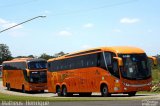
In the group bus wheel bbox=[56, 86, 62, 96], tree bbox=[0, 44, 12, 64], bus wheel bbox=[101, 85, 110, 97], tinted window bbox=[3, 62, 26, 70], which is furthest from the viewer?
tree bbox=[0, 44, 12, 64]

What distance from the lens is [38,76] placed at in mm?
45875

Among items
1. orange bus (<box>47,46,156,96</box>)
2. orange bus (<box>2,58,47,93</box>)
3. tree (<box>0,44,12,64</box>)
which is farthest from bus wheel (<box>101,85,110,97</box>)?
tree (<box>0,44,12,64</box>)

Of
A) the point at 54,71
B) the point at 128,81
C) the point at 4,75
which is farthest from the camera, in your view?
the point at 4,75

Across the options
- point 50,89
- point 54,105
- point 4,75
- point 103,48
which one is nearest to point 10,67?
point 4,75

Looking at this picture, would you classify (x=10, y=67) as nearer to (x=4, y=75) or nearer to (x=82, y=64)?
(x=4, y=75)

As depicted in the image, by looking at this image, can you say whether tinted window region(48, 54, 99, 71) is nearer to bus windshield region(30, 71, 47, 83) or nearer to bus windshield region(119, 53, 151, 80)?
bus windshield region(119, 53, 151, 80)

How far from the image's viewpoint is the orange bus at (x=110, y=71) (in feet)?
93.3

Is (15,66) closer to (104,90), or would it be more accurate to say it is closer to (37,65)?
(37,65)

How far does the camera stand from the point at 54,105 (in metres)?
20.6

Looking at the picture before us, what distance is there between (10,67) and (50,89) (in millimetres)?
13364

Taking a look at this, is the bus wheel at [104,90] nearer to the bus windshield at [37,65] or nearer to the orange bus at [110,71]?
the orange bus at [110,71]

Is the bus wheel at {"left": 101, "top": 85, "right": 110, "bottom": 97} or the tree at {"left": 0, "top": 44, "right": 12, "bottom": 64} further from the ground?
the tree at {"left": 0, "top": 44, "right": 12, "bottom": 64}

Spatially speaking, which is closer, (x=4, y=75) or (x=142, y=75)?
(x=142, y=75)

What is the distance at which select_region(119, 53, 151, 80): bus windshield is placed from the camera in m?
28.4
